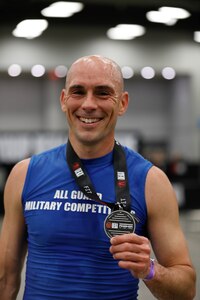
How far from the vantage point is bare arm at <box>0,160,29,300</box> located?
6.07 feet

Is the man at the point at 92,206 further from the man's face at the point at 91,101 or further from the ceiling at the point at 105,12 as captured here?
the ceiling at the point at 105,12

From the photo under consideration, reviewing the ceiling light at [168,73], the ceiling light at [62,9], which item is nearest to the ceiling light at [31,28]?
the ceiling light at [62,9]

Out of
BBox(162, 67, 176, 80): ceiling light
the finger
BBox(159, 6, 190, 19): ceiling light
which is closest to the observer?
the finger

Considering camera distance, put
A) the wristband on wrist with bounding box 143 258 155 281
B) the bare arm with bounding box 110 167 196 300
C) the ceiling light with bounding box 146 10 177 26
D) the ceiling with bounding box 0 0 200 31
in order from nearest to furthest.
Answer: the wristband on wrist with bounding box 143 258 155 281, the bare arm with bounding box 110 167 196 300, the ceiling with bounding box 0 0 200 31, the ceiling light with bounding box 146 10 177 26

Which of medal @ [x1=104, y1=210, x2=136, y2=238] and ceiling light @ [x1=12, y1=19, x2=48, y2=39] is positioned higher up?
ceiling light @ [x1=12, y1=19, x2=48, y2=39]

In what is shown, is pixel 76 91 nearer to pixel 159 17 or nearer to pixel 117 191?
pixel 117 191

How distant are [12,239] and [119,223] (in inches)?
20.7

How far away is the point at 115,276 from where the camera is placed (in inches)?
66.8

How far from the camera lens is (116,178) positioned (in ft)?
5.73

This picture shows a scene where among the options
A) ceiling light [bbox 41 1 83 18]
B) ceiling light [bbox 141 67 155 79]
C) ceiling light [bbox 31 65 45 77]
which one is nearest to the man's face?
ceiling light [bbox 41 1 83 18]

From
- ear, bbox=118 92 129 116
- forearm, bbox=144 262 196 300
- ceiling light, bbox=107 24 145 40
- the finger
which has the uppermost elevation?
ceiling light, bbox=107 24 145 40

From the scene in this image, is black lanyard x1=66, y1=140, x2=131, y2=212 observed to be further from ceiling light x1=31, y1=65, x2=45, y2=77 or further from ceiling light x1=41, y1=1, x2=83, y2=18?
ceiling light x1=31, y1=65, x2=45, y2=77

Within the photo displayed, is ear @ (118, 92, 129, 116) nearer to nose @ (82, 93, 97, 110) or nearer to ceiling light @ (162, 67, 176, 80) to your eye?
nose @ (82, 93, 97, 110)

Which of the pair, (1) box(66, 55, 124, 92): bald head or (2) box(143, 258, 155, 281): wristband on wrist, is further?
(1) box(66, 55, 124, 92): bald head
